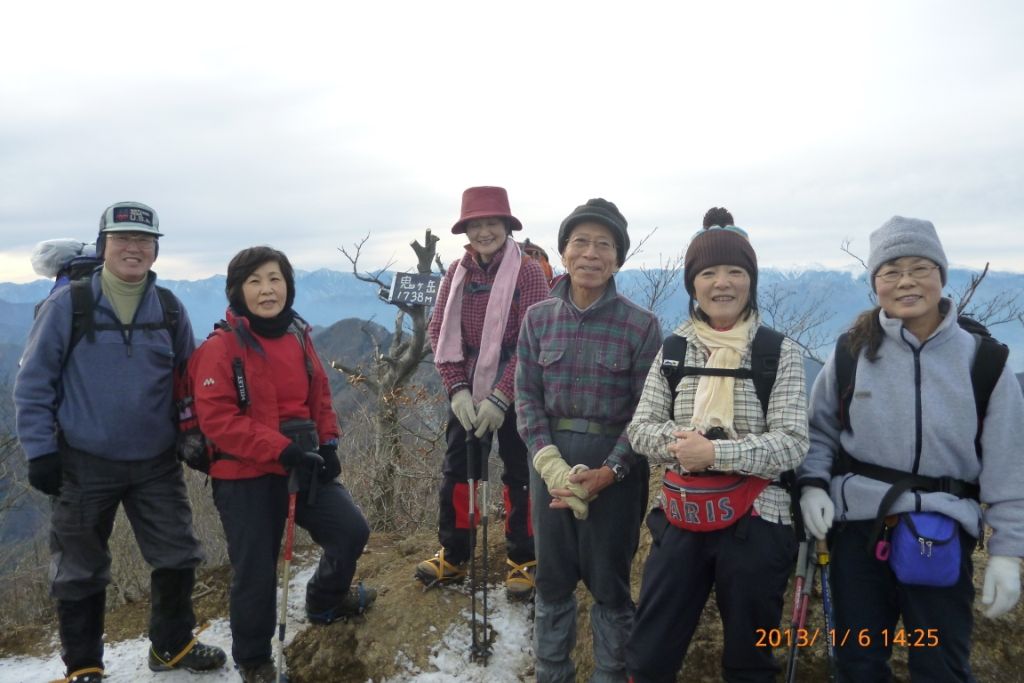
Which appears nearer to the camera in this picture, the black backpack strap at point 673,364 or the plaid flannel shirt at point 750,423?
the plaid flannel shirt at point 750,423

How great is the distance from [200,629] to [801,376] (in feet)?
13.7

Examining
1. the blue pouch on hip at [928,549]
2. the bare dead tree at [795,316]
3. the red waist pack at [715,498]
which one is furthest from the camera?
the bare dead tree at [795,316]

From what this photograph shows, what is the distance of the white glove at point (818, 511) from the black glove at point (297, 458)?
245cm

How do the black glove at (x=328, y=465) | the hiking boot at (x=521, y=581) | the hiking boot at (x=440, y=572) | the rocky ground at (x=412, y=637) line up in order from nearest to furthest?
the rocky ground at (x=412, y=637) → the black glove at (x=328, y=465) → the hiking boot at (x=521, y=581) → the hiking boot at (x=440, y=572)

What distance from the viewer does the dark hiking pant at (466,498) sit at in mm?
4021

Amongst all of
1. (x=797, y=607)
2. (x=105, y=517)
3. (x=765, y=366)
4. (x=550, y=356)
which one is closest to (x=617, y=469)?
(x=550, y=356)

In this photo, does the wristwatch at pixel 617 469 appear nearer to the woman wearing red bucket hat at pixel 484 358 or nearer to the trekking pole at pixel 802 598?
the trekking pole at pixel 802 598

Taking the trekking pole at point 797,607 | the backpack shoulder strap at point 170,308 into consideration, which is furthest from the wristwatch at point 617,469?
the backpack shoulder strap at point 170,308

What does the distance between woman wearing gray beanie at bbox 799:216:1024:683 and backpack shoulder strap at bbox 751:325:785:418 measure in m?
0.39

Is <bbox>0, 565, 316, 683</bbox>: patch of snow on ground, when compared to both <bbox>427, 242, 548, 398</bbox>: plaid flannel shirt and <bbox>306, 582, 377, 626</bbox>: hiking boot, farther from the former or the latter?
<bbox>427, 242, 548, 398</bbox>: plaid flannel shirt

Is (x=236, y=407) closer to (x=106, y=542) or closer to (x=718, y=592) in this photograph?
(x=106, y=542)

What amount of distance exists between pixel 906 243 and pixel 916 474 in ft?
3.07

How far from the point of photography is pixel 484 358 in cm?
384
